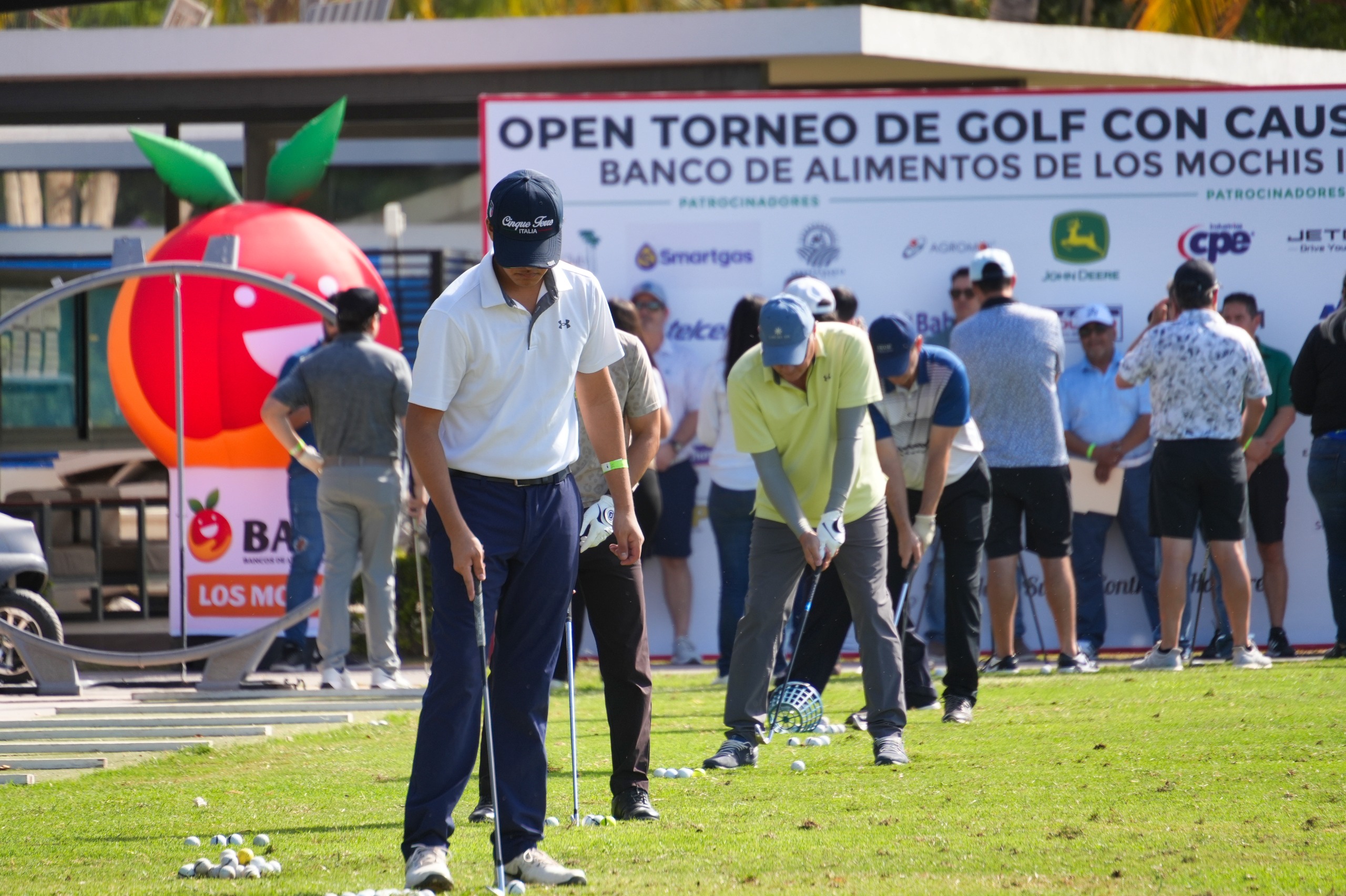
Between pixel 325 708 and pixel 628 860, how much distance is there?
173 inches

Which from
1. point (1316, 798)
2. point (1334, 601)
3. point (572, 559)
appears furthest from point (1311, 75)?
point (572, 559)

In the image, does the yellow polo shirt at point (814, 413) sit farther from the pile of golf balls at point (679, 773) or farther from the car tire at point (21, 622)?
the car tire at point (21, 622)

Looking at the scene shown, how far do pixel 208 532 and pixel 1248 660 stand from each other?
6.72m

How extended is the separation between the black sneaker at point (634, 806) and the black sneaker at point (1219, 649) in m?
5.85

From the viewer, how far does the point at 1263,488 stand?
10.2 metres

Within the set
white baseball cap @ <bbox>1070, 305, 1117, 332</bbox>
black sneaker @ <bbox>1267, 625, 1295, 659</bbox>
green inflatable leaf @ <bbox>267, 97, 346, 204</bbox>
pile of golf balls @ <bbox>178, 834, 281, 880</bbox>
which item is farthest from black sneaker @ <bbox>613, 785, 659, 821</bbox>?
green inflatable leaf @ <bbox>267, 97, 346, 204</bbox>

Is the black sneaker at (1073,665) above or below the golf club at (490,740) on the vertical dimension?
below

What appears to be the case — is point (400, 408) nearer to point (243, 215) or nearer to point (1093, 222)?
point (243, 215)

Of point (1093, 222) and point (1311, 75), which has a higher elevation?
point (1311, 75)

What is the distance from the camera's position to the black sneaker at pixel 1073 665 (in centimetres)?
948

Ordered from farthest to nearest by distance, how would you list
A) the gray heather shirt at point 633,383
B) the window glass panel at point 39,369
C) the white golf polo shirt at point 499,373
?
1. the window glass panel at point 39,369
2. the gray heather shirt at point 633,383
3. the white golf polo shirt at point 499,373

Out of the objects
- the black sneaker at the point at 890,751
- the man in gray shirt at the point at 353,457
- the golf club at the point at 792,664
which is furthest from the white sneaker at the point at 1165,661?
the man in gray shirt at the point at 353,457

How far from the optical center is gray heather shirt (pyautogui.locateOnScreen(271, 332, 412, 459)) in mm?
9148

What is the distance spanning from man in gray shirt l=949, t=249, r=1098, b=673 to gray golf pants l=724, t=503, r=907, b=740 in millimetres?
2878
